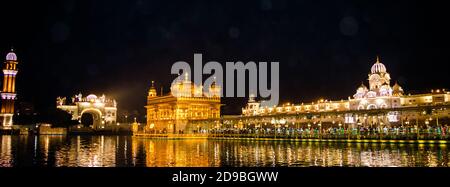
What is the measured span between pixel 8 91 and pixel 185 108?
48682 mm

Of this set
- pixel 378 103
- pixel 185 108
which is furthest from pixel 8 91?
pixel 378 103

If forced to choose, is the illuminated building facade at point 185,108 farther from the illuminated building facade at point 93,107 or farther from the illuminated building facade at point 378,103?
the illuminated building facade at point 93,107

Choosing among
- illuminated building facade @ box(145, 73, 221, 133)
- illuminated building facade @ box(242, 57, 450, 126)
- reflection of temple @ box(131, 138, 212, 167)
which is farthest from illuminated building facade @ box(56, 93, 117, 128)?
reflection of temple @ box(131, 138, 212, 167)

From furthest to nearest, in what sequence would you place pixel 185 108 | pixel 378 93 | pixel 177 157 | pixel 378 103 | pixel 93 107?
pixel 93 107
pixel 378 93
pixel 378 103
pixel 185 108
pixel 177 157

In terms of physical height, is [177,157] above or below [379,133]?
below


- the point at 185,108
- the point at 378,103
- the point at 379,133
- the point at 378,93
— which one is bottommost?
the point at 379,133

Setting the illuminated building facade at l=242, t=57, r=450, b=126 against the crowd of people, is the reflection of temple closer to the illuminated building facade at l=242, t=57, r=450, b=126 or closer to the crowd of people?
the crowd of people

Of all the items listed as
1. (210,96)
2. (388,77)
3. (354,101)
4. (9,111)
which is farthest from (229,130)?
(9,111)

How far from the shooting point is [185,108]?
7819 centimetres

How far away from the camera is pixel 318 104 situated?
100062 millimetres

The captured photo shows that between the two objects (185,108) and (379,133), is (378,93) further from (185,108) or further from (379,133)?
(379,133)

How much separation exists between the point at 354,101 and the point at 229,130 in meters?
33.9

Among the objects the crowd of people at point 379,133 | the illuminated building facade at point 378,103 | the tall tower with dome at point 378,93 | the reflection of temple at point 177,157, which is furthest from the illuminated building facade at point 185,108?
the reflection of temple at point 177,157
